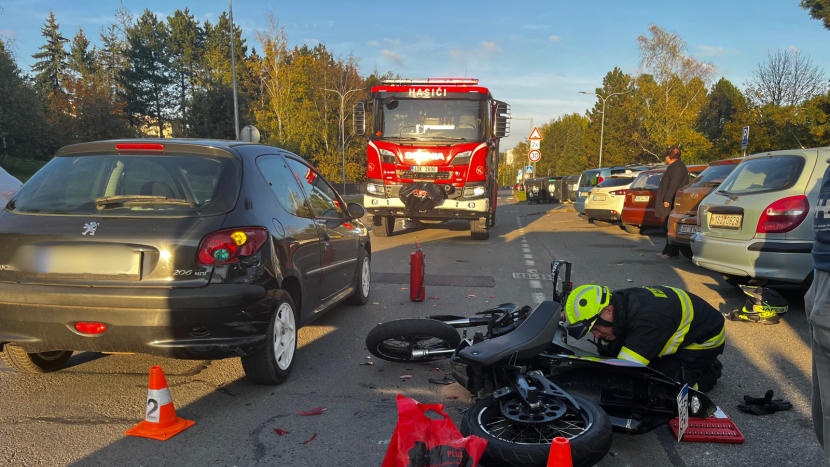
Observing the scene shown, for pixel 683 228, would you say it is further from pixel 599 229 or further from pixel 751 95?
pixel 751 95

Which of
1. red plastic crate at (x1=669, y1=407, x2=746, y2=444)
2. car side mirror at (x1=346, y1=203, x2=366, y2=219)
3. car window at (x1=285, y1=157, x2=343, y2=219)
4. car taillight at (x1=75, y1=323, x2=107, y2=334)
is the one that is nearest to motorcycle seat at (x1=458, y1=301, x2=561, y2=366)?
red plastic crate at (x1=669, y1=407, x2=746, y2=444)

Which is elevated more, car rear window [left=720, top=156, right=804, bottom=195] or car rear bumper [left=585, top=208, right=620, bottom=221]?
car rear window [left=720, top=156, right=804, bottom=195]

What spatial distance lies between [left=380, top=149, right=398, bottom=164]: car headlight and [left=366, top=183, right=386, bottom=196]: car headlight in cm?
56

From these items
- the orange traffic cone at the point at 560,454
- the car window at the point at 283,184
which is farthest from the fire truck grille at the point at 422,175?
the orange traffic cone at the point at 560,454

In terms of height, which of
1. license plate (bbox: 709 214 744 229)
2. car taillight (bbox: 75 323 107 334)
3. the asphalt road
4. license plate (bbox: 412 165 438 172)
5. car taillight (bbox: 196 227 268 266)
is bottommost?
the asphalt road

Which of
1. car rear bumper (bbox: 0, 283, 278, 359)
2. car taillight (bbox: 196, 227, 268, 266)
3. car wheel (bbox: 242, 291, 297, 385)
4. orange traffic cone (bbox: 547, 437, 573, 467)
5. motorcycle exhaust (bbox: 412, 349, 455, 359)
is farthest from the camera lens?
motorcycle exhaust (bbox: 412, 349, 455, 359)

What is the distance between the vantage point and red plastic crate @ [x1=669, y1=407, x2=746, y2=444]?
3324mm

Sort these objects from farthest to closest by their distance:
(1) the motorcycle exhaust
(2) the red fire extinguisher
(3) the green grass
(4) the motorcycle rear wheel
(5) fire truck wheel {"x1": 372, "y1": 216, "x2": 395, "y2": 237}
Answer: (3) the green grass < (5) fire truck wheel {"x1": 372, "y1": 216, "x2": 395, "y2": 237} < (2) the red fire extinguisher < (4) the motorcycle rear wheel < (1) the motorcycle exhaust

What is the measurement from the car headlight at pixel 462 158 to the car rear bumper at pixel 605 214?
5.55m

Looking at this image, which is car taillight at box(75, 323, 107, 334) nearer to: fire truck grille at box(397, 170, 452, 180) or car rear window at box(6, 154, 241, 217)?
car rear window at box(6, 154, 241, 217)

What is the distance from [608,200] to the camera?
16188 millimetres

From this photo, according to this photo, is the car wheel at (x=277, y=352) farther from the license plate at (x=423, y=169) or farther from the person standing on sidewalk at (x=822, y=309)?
the license plate at (x=423, y=169)

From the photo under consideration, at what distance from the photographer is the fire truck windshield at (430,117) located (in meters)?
12.8

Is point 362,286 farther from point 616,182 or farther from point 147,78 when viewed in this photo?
point 147,78
